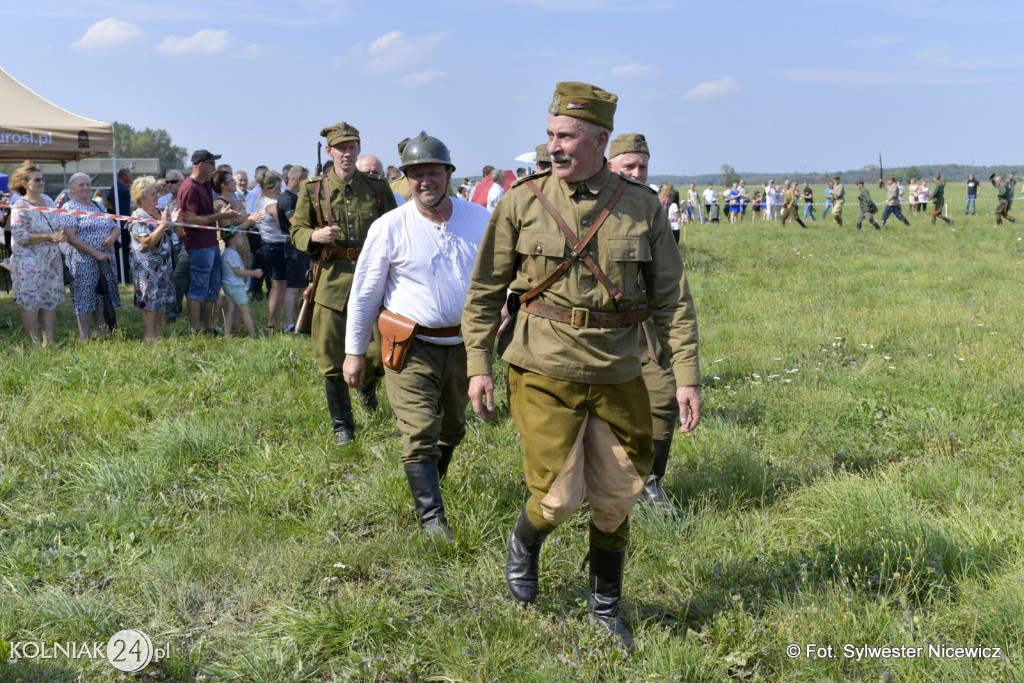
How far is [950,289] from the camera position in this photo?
41.3ft

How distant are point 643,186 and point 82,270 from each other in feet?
26.0

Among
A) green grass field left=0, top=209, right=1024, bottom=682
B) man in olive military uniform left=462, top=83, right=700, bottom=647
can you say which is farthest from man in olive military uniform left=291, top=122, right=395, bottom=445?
man in olive military uniform left=462, top=83, right=700, bottom=647

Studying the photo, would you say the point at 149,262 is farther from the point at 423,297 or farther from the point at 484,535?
the point at 484,535

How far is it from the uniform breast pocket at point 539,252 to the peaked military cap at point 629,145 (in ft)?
7.57

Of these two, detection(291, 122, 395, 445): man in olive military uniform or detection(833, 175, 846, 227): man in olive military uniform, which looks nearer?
detection(291, 122, 395, 445): man in olive military uniform

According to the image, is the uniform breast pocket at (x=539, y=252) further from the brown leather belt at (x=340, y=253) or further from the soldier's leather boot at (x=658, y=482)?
the brown leather belt at (x=340, y=253)

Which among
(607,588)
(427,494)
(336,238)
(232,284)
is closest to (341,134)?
(336,238)

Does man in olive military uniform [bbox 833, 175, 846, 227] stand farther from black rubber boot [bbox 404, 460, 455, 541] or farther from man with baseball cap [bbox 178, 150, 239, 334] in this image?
black rubber boot [bbox 404, 460, 455, 541]

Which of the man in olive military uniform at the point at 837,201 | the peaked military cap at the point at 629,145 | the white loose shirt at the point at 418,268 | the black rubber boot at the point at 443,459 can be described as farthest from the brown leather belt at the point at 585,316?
the man in olive military uniform at the point at 837,201

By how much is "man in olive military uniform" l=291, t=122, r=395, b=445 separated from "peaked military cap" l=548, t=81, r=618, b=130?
9.71 feet

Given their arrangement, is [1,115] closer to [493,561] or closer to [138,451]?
[138,451]

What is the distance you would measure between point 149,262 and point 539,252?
7498mm

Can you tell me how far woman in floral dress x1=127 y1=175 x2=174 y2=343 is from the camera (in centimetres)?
961

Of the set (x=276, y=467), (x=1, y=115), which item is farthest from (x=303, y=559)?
(x=1, y=115)
